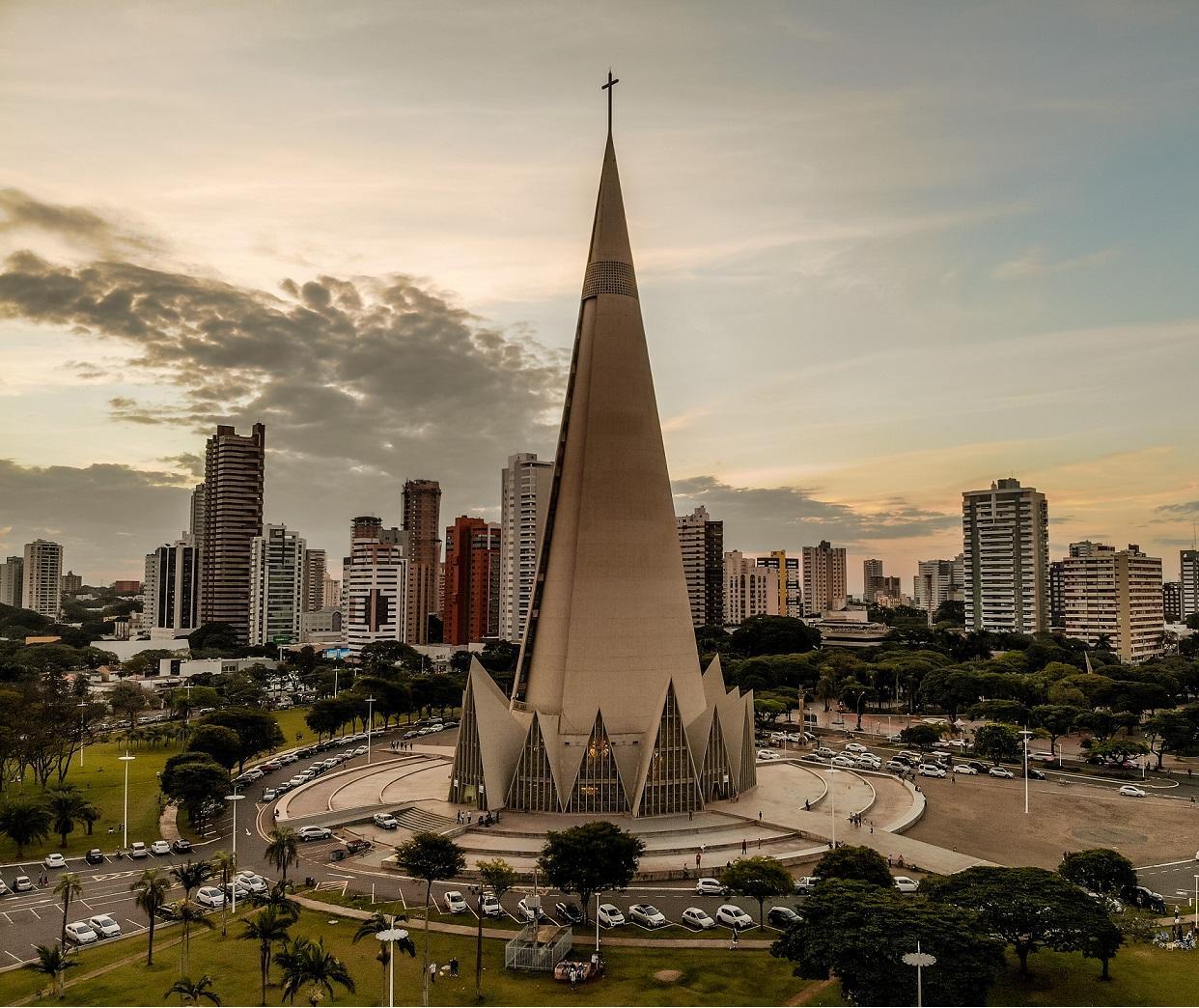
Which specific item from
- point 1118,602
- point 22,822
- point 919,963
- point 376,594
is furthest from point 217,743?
point 1118,602

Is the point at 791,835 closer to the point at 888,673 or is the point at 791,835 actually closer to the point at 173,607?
the point at 888,673

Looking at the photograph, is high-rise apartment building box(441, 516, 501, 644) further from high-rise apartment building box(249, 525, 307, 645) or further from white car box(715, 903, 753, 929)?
white car box(715, 903, 753, 929)

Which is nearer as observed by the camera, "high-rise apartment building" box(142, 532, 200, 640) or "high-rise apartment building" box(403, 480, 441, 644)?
"high-rise apartment building" box(142, 532, 200, 640)

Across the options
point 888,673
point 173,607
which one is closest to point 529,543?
point 888,673

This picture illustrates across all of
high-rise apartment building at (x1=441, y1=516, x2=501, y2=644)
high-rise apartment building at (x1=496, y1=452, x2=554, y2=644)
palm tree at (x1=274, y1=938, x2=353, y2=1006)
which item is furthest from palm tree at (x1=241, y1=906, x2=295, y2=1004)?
high-rise apartment building at (x1=441, y1=516, x2=501, y2=644)

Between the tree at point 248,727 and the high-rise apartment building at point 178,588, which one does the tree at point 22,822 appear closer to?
the tree at point 248,727

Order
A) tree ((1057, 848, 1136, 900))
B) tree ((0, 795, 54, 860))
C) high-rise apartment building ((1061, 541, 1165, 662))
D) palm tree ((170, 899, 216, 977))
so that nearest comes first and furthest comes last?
palm tree ((170, 899, 216, 977))
tree ((1057, 848, 1136, 900))
tree ((0, 795, 54, 860))
high-rise apartment building ((1061, 541, 1165, 662))
